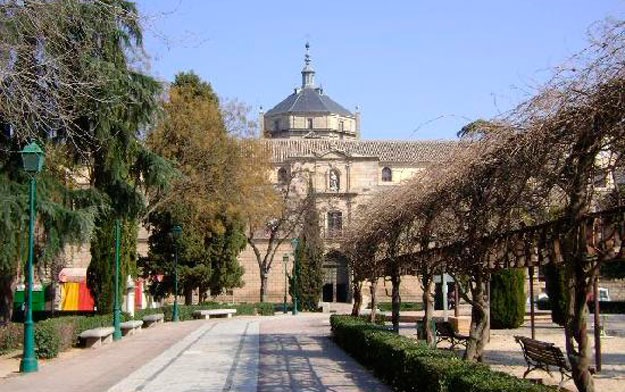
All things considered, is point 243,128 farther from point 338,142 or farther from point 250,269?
point 338,142

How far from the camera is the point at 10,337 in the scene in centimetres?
1994

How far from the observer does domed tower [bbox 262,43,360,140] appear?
9262 centimetres

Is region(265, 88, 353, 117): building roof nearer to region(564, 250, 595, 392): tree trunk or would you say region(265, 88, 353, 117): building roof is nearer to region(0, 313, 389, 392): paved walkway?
region(0, 313, 389, 392): paved walkway

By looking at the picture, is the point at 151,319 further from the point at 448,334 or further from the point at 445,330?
the point at 448,334

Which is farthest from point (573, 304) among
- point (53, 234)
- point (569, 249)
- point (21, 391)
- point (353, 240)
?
point (353, 240)

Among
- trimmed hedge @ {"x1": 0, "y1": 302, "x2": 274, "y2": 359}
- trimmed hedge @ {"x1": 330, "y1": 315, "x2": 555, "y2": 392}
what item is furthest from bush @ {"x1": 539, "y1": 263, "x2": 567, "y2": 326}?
trimmed hedge @ {"x1": 0, "y1": 302, "x2": 274, "y2": 359}

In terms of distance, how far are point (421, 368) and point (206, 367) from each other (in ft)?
22.4

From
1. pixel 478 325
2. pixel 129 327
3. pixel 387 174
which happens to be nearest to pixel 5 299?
pixel 129 327

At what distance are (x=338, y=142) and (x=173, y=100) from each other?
39.6 m

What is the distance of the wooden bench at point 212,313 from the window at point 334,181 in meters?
28.6

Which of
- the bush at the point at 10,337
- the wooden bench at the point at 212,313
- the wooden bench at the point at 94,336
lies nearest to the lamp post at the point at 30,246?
the bush at the point at 10,337

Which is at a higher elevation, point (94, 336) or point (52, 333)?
point (52, 333)

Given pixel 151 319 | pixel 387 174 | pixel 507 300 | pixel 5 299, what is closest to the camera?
pixel 5 299

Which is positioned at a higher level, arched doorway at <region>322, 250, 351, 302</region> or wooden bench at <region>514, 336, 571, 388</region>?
arched doorway at <region>322, 250, 351, 302</region>
